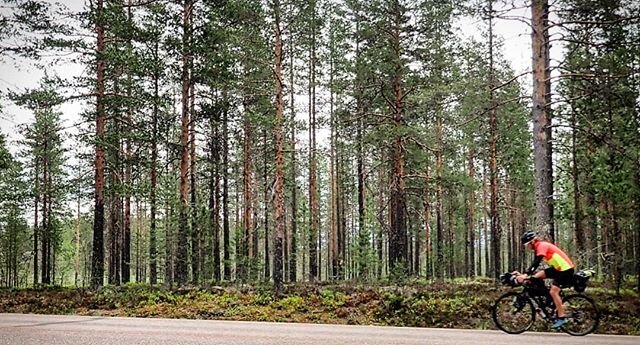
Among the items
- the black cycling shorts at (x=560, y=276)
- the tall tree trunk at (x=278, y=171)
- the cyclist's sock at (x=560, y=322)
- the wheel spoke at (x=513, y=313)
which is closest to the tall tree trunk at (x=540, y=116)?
the wheel spoke at (x=513, y=313)

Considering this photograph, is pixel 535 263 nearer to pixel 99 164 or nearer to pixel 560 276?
pixel 560 276

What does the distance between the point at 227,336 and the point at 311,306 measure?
745cm

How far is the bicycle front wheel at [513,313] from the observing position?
383 inches

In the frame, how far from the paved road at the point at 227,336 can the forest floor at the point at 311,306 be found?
11.7ft

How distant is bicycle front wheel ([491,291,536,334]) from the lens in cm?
973

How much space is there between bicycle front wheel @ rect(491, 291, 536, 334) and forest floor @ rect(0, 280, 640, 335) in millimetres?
1505

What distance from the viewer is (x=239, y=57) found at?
18.8m

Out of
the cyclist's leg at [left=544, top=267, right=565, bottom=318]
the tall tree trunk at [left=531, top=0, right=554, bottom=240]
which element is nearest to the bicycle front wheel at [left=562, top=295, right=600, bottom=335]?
the cyclist's leg at [left=544, top=267, right=565, bottom=318]

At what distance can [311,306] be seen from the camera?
15.2 meters

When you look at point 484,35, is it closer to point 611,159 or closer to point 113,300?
point 611,159

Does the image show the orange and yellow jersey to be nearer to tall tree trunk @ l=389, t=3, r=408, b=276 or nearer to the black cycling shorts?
the black cycling shorts

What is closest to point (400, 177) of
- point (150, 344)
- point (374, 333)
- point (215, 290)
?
point (215, 290)

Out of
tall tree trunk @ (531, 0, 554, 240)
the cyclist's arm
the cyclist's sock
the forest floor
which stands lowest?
the forest floor

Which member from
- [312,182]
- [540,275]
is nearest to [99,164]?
[312,182]
